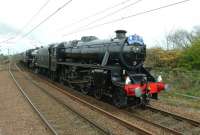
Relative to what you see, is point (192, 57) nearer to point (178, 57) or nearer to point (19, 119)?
point (178, 57)

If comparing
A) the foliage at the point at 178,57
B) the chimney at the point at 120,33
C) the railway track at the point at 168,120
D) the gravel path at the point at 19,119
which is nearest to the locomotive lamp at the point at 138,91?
the railway track at the point at 168,120

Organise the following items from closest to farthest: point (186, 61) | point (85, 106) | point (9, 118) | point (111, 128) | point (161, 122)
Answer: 1. point (111, 128)
2. point (161, 122)
3. point (9, 118)
4. point (85, 106)
5. point (186, 61)

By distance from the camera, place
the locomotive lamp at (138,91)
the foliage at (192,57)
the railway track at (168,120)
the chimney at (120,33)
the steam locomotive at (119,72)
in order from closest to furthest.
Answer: the railway track at (168,120)
the locomotive lamp at (138,91)
the steam locomotive at (119,72)
the chimney at (120,33)
the foliage at (192,57)

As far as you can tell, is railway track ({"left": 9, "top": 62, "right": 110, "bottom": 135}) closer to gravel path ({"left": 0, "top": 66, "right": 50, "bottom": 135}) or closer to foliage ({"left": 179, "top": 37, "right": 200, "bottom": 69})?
gravel path ({"left": 0, "top": 66, "right": 50, "bottom": 135})

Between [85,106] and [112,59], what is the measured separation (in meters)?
2.37


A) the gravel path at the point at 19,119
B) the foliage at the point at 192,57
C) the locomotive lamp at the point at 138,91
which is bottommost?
the gravel path at the point at 19,119

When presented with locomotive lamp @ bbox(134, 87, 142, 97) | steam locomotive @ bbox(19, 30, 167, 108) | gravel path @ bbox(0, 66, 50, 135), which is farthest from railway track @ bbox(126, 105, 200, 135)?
gravel path @ bbox(0, 66, 50, 135)

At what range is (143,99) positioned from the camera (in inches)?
488

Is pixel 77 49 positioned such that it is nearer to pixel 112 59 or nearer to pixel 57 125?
pixel 112 59

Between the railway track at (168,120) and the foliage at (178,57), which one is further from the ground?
the foliage at (178,57)

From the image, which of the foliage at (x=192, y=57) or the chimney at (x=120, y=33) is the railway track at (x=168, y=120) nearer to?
the chimney at (x=120, y=33)

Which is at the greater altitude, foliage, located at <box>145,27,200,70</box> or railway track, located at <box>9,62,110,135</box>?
foliage, located at <box>145,27,200,70</box>

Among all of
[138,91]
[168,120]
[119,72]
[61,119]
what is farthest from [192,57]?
[61,119]

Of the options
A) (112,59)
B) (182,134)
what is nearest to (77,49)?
(112,59)
